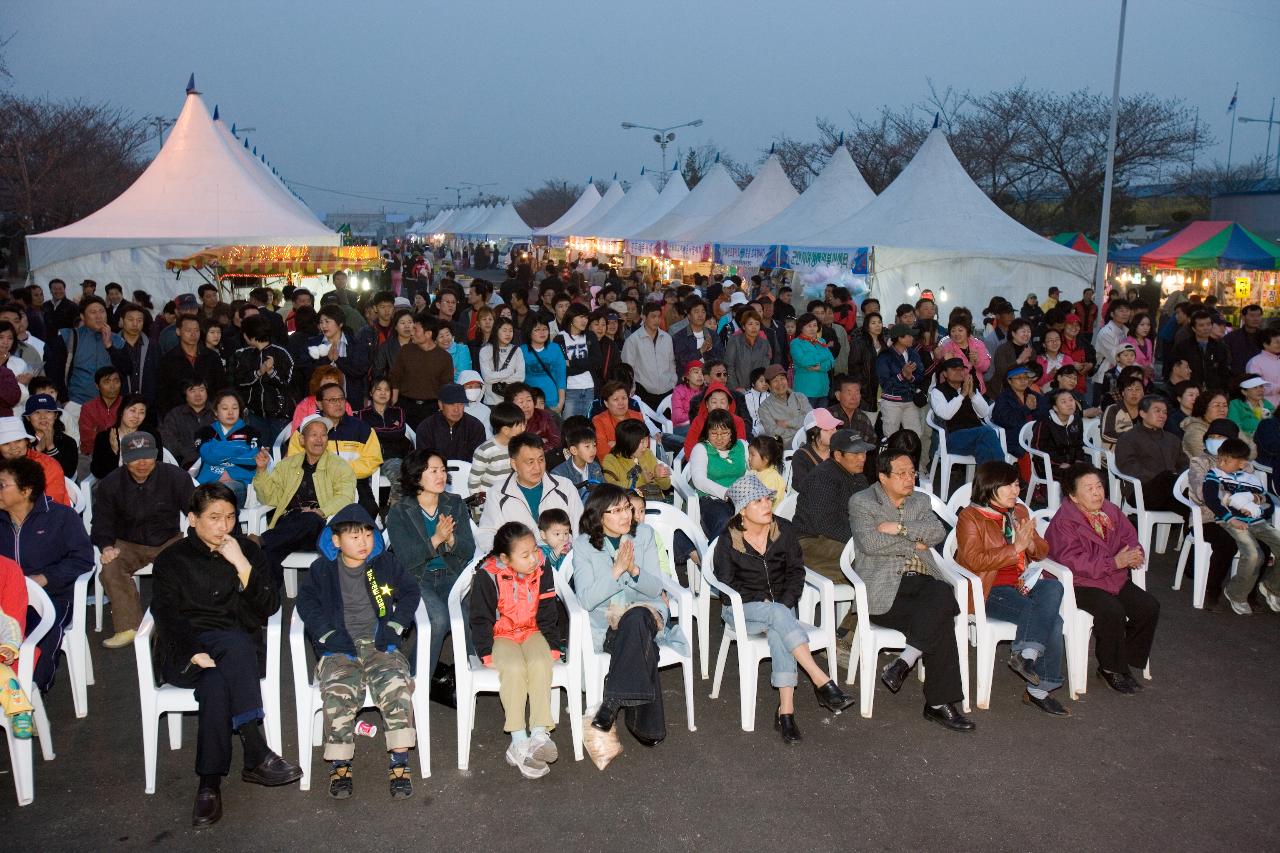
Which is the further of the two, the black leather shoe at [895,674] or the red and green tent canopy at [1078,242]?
the red and green tent canopy at [1078,242]

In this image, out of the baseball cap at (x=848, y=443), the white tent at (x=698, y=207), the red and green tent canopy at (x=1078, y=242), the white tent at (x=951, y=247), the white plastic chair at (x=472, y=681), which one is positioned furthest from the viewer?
the white tent at (x=698, y=207)

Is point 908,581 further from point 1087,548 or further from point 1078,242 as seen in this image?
point 1078,242

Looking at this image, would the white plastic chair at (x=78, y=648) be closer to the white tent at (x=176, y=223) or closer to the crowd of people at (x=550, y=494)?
the crowd of people at (x=550, y=494)

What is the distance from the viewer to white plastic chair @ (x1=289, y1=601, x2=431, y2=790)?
175 inches

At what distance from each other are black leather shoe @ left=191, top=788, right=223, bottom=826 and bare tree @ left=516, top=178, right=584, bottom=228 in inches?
4393

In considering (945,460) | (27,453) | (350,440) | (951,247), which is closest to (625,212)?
(951,247)

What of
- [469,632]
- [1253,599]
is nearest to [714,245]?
[1253,599]

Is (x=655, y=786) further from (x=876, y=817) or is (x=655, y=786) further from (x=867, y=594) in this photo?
(x=867, y=594)

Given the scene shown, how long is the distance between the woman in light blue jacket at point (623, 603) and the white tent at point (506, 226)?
44994mm

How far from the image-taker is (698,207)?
2661 centimetres

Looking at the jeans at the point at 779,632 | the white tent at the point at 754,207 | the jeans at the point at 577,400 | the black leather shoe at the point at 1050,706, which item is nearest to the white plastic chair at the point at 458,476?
the jeans at the point at 577,400

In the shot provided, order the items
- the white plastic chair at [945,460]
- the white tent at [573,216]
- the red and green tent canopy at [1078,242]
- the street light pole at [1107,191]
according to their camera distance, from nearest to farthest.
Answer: the white plastic chair at [945,460] < the street light pole at [1107,191] < the red and green tent canopy at [1078,242] < the white tent at [573,216]

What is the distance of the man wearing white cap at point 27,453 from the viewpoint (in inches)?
217

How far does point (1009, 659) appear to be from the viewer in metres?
5.49
